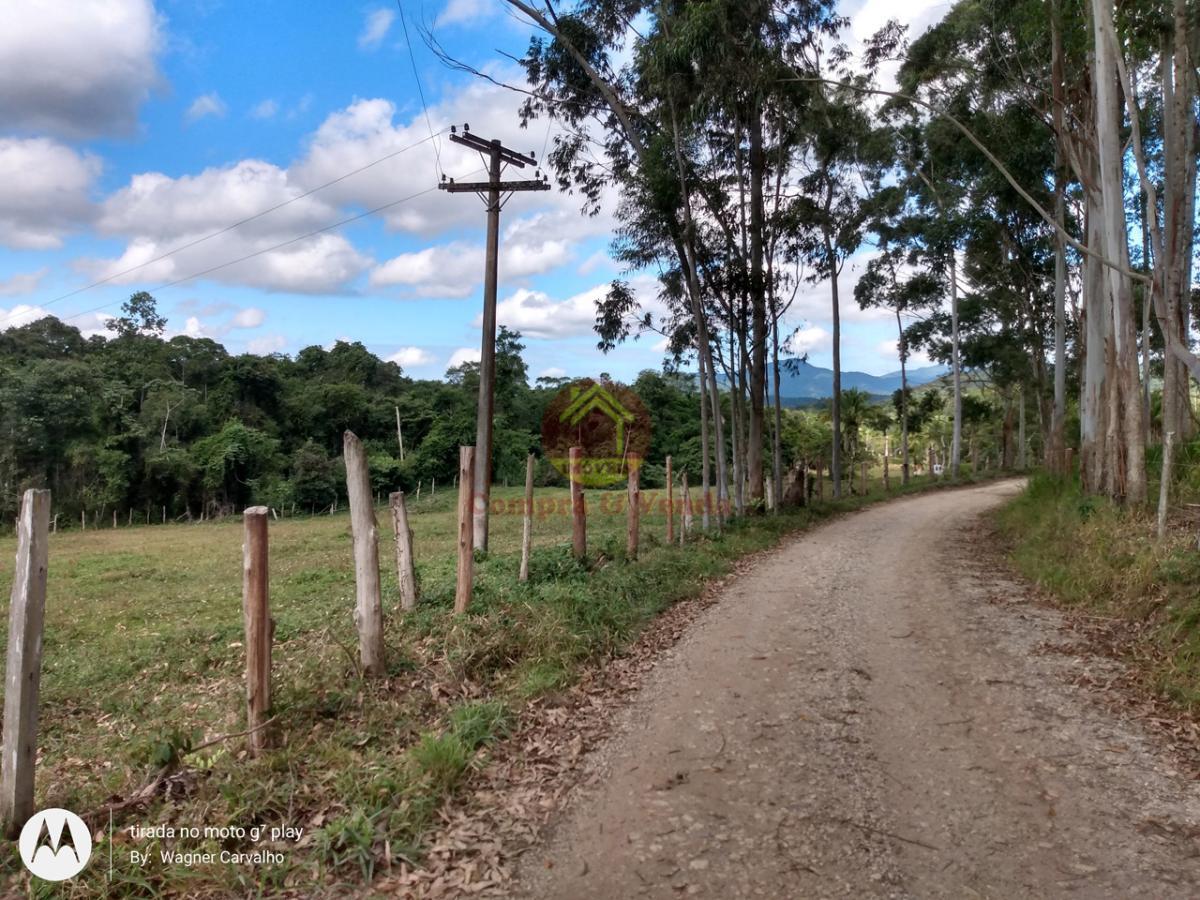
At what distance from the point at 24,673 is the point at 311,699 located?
181 cm

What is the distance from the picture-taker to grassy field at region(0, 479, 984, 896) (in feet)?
12.3

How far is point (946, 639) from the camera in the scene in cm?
698

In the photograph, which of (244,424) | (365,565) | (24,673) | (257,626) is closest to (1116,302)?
(365,565)

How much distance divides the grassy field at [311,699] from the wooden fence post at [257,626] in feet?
0.64

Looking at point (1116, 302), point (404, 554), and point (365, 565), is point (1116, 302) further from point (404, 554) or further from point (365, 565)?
point (365, 565)

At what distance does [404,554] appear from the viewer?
7.82 metres

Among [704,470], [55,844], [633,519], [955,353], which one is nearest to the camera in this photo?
[55,844]

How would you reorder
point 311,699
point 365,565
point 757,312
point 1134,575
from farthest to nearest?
point 757,312, point 1134,575, point 365,565, point 311,699

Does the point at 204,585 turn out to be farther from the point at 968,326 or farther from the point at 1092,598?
the point at 968,326

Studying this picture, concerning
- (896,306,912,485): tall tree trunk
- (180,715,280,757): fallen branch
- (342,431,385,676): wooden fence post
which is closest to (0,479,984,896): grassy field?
(180,715,280,757): fallen branch

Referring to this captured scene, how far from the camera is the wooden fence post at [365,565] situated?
18.6 ft

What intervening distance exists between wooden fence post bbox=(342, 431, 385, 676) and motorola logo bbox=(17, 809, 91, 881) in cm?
217

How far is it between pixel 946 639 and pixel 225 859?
623 centimetres

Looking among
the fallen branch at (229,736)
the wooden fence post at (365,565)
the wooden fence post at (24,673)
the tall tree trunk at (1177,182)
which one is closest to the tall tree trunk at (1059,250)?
the tall tree trunk at (1177,182)
